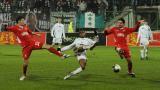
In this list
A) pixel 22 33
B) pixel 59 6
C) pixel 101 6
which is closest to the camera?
pixel 22 33

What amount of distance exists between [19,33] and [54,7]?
100ft

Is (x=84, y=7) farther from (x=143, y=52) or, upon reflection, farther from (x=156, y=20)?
(x=143, y=52)

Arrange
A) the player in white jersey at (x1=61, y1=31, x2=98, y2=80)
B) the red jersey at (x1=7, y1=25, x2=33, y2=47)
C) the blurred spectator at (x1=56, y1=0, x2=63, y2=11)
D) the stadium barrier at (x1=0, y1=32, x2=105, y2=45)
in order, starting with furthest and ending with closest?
the blurred spectator at (x1=56, y1=0, x2=63, y2=11) → the stadium barrier at (x1=0, y1=32, x2=105, y2=45) → the red jersey at (x1=7, y1=25, x2=33, y2=47) → the player in white jersey at (x1=61, y1=31, x2=98, y2=80)

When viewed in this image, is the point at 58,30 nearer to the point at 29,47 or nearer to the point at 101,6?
the point at 101,6

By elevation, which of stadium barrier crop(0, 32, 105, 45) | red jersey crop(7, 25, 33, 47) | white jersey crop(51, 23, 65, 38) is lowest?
stadium barrier crop(0, 32, 105, 45)

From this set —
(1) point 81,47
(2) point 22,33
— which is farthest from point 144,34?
(2) point 22,33

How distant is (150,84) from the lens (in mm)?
17078

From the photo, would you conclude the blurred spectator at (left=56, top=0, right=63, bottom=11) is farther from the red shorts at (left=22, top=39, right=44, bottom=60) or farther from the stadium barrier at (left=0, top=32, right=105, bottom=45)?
the red shorts at (left=22, top=39, right=44, bottom=60)

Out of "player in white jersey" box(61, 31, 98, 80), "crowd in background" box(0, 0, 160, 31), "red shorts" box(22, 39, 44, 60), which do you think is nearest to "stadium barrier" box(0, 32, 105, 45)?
"crowd in background" box(0, 0, 160, 31)

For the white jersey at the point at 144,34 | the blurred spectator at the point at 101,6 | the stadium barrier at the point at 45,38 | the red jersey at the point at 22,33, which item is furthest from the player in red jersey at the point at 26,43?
the blurred spectator at the point at 101,6

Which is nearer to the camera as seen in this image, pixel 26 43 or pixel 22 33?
pixel 26 43

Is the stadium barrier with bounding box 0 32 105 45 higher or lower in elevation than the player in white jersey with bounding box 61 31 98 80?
lower

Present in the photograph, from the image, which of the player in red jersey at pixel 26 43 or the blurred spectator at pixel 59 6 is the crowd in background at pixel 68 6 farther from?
the player in red jersey at pixel 26 43

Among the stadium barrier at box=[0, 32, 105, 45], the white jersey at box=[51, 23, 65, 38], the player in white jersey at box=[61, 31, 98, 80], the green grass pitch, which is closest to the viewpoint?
the green grass pitch
